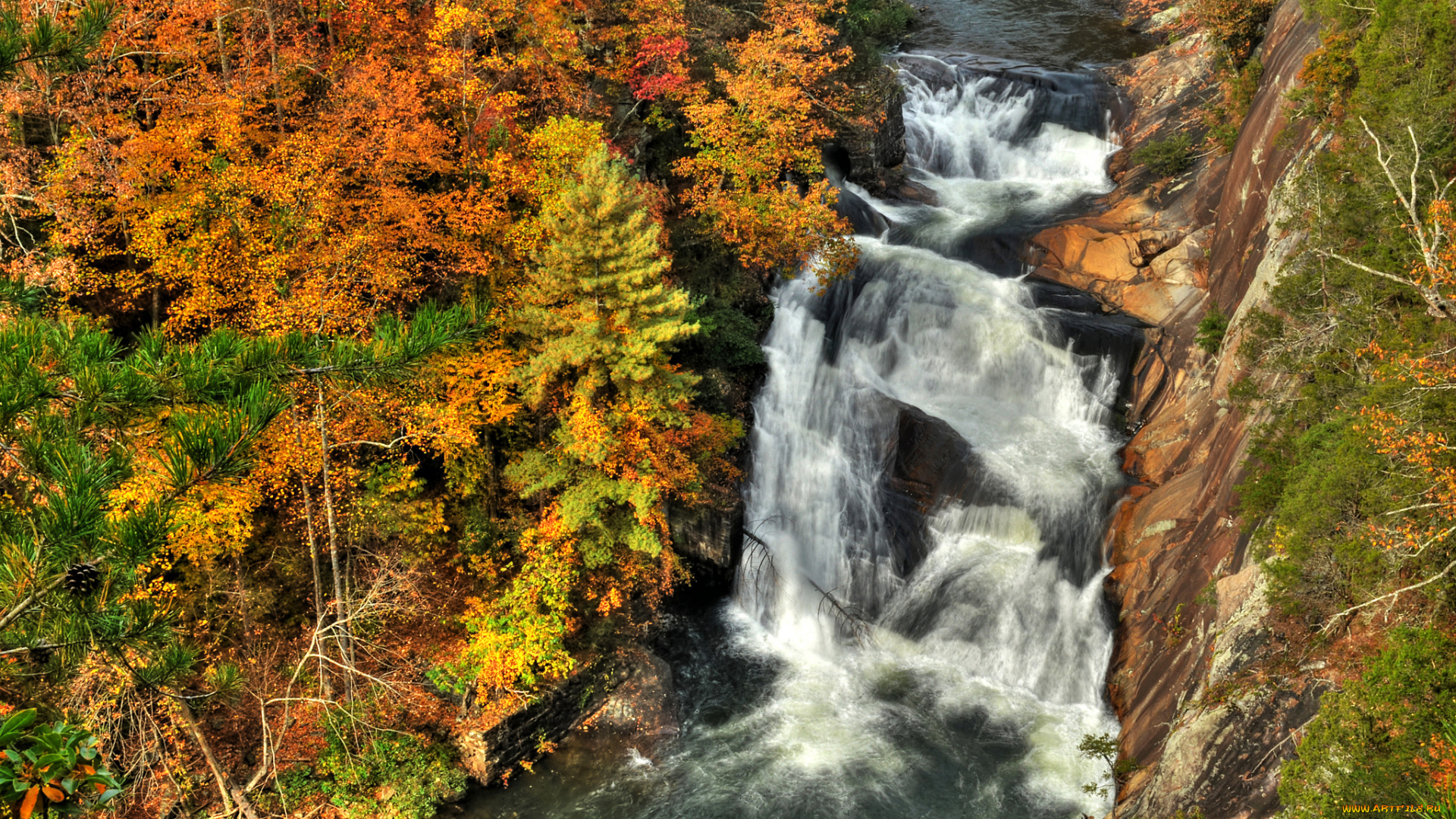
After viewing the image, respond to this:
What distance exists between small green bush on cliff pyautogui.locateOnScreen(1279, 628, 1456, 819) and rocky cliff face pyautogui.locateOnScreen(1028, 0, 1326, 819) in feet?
5.67

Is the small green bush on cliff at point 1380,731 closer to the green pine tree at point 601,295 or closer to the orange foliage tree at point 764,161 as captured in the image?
the green pine tree at point 601,295

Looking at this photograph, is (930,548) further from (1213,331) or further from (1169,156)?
(1169,156)

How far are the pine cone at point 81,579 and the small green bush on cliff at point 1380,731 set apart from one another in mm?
11697

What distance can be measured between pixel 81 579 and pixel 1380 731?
509 inches

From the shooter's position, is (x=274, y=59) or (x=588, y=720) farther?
(x=588, y=720)

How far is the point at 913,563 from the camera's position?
22.0 meters

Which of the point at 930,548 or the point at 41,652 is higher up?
the point at 41,652

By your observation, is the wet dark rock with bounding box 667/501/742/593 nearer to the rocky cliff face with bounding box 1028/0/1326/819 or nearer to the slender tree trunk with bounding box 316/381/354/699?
the slender tree trunk with bounding box 316/381/354/699

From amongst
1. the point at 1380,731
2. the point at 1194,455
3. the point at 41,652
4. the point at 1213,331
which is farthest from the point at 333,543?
the point at 1213,331

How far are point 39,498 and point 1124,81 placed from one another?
3770cm

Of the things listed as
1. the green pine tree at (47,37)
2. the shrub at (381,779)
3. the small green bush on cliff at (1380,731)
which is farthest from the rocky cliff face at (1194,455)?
the green pine tree at (47,37)

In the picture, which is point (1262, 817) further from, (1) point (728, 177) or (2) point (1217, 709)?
(1) point (728, 177)

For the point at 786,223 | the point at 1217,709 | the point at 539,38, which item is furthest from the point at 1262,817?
the point at 539,38

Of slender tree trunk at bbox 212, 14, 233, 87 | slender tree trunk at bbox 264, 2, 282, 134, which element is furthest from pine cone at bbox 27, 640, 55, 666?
slender tree trunk at bbox 212, 14, 233, 87
